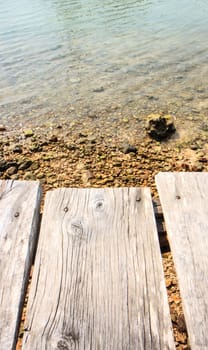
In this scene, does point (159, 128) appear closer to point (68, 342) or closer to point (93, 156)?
point (93, 156)

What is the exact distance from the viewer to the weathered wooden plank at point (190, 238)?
4.13 ft

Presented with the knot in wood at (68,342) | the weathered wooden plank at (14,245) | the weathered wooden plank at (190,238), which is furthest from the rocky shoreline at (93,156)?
the knot in wood at (68,342)

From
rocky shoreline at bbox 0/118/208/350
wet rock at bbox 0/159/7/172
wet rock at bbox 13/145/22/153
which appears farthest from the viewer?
wet rock at bbox 13/145/22/153

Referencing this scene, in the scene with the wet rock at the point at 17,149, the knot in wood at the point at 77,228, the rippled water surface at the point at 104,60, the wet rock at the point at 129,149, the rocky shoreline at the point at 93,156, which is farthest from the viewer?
the rippled water surface at the point at 104,60

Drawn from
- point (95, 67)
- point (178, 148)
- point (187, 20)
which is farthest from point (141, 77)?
point (187, 20)

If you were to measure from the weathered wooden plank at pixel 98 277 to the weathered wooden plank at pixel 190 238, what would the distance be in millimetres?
88

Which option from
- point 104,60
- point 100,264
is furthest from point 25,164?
point 104,60

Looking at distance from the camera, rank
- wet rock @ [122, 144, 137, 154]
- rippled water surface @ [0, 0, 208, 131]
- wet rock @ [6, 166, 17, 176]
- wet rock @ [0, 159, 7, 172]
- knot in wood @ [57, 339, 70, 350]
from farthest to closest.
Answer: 1. rippled water surface @ [0, 0, 208, 131]
2. wet rock @ [122, 144, 137, 154]
3. wet rock @ [0, 159, 7, 172]
4. wet rock @ [6, 166, 17, 176]
5. knot in wood @ [57, 339, 70, 350]

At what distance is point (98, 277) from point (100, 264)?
0.07 m

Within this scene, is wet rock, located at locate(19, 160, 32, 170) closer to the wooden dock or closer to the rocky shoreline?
the rocky shoreline

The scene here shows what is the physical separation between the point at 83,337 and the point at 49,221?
0.66 metres

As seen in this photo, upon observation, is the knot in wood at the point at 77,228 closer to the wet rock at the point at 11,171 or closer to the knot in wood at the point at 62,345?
the knot in wood at the point at 62,345

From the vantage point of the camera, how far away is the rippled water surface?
7.24 m

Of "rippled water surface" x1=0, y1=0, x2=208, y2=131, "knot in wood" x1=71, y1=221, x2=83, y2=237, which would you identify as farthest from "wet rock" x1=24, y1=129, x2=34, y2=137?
"knot in wood" x1=71, y1=221, x2=83, y2=237
